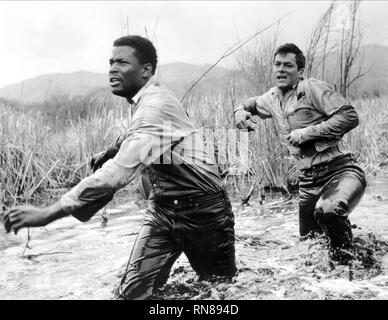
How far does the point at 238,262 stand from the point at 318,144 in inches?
41.8

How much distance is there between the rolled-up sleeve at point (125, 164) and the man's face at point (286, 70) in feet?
5.82

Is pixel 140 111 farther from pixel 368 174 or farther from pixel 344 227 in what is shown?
pixel 368 174

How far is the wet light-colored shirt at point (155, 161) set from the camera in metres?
2.62

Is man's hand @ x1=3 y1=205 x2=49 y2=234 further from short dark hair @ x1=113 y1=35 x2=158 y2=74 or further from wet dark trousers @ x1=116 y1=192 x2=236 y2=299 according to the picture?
short dark hair @ x1=113 y1=35 x2=158 y2=74

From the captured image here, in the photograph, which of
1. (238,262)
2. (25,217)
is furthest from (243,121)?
(25,217)

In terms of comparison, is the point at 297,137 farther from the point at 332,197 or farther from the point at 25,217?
the point at 25,217

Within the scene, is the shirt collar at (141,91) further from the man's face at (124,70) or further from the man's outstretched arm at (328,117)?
the man's outstretched arm at (328,117)

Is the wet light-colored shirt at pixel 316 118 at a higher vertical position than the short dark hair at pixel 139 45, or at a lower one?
lower

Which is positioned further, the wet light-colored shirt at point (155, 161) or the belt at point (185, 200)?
the belt at point (185, 200)

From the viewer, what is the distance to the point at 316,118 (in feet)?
13.9

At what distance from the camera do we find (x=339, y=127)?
400cm

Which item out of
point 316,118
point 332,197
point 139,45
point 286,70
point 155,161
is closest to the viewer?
point 155,161

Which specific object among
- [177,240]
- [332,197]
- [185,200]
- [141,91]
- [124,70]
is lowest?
[177,240]

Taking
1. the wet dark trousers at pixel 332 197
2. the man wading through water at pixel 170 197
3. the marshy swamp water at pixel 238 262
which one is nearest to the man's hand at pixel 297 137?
the wet dark trousers at pixel 332 197
